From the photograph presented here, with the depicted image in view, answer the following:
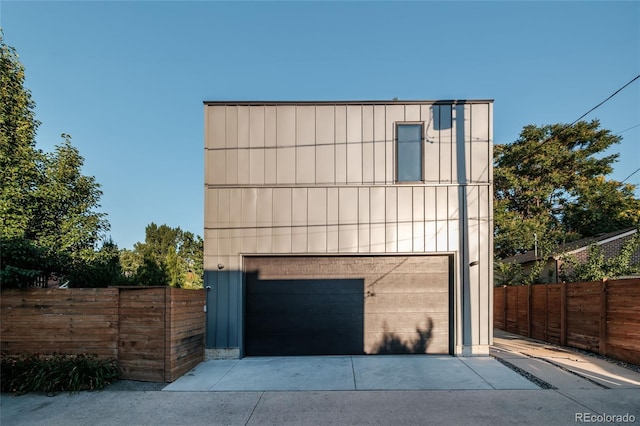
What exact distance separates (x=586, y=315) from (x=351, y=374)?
5.28m

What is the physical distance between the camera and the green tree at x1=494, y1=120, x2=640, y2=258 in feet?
65.1

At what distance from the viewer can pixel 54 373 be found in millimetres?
5133

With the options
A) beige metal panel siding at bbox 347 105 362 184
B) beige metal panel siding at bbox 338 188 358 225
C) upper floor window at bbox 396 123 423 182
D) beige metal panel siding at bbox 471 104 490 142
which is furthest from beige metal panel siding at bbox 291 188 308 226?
beige metal panel siding at bbox 471 104 490 142

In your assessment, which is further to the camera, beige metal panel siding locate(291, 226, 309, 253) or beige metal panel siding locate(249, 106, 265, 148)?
beige metal panel siding locate(249, 106, 265, 148)

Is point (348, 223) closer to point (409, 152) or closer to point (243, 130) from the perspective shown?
point (409, 152)

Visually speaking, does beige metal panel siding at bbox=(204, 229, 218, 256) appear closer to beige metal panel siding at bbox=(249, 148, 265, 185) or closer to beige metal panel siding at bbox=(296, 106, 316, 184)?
beige metal panel siding at bbox=(249, 148, 265, 185)

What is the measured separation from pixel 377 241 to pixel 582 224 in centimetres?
2017

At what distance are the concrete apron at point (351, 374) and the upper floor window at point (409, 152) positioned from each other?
3632 mm

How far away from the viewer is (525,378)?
17.8 feet

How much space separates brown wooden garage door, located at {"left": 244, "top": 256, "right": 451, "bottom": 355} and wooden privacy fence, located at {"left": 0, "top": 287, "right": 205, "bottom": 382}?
6.21ft

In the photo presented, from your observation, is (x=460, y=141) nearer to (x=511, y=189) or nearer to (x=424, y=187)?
(x=424, y=187)

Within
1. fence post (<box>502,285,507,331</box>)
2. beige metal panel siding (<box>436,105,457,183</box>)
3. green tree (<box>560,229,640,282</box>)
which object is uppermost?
beige metal panel siding (<box>436,105,457,183</box>)

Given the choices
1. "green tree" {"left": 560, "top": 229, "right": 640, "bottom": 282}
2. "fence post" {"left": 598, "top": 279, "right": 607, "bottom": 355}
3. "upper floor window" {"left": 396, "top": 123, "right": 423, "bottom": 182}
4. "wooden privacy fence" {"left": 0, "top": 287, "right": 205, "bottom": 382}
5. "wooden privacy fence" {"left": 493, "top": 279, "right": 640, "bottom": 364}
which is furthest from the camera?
"green tree" {"left": 560, "top": 229, "right": 640, "bottom": 282}

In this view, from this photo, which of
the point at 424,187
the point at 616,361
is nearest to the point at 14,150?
the point at 424,187
